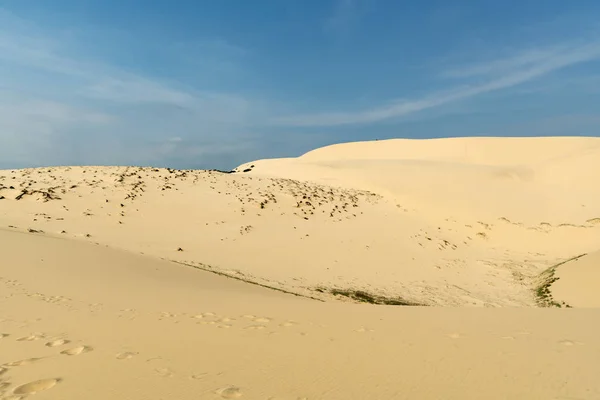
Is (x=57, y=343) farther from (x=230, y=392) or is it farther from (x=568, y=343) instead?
(x=568, y=343)

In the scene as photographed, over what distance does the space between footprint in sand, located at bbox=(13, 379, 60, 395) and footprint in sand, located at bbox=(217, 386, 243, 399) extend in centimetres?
145

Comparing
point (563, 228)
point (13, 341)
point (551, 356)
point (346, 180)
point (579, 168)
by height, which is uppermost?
point (579, 168)

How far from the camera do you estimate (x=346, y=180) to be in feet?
98.4

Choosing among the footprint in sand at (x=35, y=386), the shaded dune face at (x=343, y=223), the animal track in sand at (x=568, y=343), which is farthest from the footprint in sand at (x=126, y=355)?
the shaded dune face at (x=343, y=223)

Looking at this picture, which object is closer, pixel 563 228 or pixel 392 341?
pixel 392 341

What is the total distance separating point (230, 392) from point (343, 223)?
57.4 feet

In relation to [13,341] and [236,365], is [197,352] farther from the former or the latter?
[13,341]

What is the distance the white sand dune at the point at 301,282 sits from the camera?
3.56m

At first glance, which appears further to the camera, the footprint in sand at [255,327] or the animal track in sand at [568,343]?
the footprint in sand at [255,327]

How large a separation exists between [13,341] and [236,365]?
2595 millimetres

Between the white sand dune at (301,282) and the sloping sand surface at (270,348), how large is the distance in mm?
27

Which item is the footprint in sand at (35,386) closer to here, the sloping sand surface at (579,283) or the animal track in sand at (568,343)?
the animal track in sand at (568,343)

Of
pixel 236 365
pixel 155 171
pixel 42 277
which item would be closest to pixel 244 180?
pixel 155 171

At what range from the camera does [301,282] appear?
1266 centimetres
